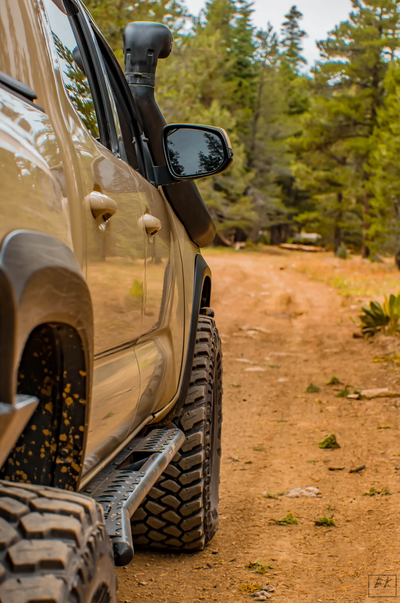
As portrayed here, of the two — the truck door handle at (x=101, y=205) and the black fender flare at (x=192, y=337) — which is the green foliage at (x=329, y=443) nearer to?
the black fender flare at (x=192, y=337)

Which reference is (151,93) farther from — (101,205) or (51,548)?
(51,548)

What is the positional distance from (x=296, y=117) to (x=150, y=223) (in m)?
39.0

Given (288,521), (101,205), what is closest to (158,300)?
(101,205)

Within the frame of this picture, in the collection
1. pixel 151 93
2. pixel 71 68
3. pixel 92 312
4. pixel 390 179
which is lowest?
pixel 92 312

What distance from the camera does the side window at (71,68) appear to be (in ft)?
5.50

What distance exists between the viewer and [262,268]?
71.7 feet

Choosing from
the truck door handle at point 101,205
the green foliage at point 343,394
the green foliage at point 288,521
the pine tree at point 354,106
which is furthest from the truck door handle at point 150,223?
the pine tree at point 354,106

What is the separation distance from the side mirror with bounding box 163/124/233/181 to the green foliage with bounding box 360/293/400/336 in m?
7.15

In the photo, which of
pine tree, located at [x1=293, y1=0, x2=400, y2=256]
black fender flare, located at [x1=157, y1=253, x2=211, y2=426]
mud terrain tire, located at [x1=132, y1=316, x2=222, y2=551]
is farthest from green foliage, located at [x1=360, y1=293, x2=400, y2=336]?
pine tree, located at [x1=293, y1=0, x2=400, y2=256]

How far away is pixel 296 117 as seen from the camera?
3900 centimetres

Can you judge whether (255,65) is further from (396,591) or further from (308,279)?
(396,591)

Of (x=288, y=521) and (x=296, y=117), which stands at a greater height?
(x=296, y=117)

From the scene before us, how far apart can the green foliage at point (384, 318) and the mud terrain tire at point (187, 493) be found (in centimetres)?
679

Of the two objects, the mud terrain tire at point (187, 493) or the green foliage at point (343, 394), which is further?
the green foliage at point (343, 394)
